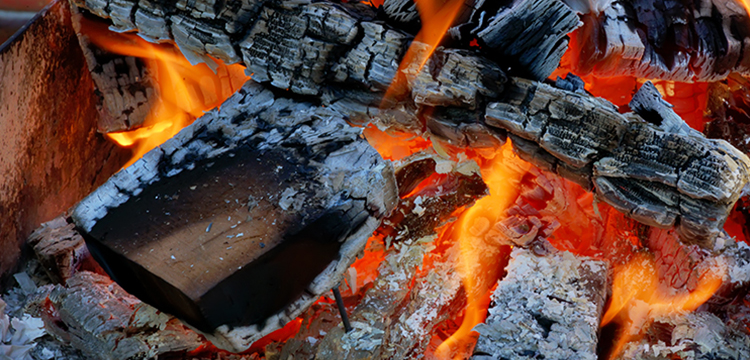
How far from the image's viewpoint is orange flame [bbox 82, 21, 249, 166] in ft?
8.29

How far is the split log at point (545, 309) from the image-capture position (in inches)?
75.4

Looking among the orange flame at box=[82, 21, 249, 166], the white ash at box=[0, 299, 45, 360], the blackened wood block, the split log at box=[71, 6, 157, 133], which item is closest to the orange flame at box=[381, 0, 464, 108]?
the blackened wood block

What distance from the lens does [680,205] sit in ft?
5.38

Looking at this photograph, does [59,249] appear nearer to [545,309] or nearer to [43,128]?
[43,128]

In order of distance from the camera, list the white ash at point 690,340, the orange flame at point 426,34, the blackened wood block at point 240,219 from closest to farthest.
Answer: the blackened wood block at point 240,219
the orange flame at point 426,34
the white ash at point 690,340

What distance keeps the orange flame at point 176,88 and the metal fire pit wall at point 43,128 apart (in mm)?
185

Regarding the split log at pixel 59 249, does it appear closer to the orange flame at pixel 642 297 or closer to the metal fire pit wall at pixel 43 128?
the metal fire pit wall at pixel 43 128

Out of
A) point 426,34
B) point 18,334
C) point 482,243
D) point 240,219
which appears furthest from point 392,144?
point 18,334

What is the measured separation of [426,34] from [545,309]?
→ 3.38 ft

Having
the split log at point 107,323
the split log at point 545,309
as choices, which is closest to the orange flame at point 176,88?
the split log at point 107,323

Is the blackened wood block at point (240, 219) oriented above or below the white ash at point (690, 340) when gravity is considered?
above

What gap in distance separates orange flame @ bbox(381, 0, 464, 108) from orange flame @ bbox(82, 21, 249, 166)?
0.98 metres

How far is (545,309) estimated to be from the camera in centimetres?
208

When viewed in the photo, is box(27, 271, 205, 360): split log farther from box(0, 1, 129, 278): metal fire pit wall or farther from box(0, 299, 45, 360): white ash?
box(0, 1, 129, 278): metal fire pit wall
